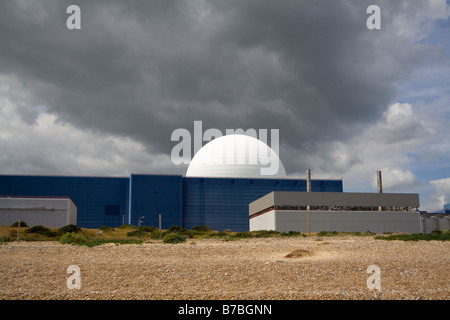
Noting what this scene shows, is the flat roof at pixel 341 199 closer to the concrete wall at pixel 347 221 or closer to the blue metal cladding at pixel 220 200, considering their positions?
the concrete wall at pixel 347 221

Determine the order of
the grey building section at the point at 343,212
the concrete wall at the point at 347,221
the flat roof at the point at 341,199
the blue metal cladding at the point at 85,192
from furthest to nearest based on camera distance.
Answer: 1. the blue metal cladding at the point at 85,192
2. the flat roof at the point at 341,199
3. the grey building section at the point at 343,212
4. the concrete wall at the point at 347,221

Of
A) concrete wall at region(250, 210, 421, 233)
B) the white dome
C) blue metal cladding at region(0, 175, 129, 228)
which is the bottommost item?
concrete wall at region(250, 210, 421, 233)

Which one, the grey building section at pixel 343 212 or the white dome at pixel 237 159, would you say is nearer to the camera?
the grey building section at pixel 343 212

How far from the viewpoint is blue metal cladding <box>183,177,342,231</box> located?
87.4 meters

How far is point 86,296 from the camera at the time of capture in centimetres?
1088

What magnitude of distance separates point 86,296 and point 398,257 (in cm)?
1174

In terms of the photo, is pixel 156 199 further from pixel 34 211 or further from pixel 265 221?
pixel 34 211

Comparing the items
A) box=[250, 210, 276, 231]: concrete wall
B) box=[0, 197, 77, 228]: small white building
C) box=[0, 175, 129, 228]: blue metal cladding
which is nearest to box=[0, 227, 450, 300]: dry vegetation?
box=[250, 210, 276, 231]: concrete wall

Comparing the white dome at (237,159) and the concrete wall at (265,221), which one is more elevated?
the white dome at (237,159)

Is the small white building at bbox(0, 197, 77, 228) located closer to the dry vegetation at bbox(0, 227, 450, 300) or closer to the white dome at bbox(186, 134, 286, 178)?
the white dome at bbox(186, 134, 286, 178)

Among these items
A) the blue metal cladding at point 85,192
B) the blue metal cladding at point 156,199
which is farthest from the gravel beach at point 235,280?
the blue metal cladding at point 85,192

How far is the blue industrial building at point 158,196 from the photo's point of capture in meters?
86.8

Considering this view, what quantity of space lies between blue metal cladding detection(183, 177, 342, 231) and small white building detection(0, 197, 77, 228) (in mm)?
34085

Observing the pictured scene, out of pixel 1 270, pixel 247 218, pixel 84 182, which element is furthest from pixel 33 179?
pixel 1 270
